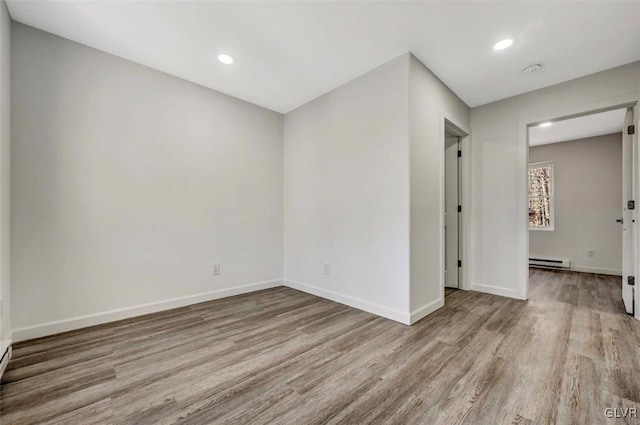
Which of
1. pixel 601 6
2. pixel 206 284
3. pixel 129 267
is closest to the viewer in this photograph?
pixel 601 6

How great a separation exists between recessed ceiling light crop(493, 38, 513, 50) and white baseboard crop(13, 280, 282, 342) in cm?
373

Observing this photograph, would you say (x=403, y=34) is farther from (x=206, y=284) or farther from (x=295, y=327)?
(x=206, y=284)

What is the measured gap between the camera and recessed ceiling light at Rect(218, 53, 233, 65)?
2.64 meters

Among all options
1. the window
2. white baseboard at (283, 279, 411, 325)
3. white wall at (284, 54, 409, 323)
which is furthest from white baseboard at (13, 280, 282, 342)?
the window

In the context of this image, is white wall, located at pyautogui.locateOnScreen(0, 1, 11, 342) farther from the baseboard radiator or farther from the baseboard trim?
the baseboard radiator

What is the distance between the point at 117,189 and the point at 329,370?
2.53m

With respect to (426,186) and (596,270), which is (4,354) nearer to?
(426,186)

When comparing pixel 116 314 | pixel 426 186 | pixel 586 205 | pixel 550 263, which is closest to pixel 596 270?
pixel 550 263

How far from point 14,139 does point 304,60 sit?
8.31 feet

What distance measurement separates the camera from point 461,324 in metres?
2.55

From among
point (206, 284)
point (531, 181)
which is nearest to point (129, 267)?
point (206, 284)

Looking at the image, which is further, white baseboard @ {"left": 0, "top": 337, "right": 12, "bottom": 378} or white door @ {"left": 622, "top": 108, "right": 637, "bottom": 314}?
white door @ {"left": 622, "top": 108, "right": 637, "bottom": 314}

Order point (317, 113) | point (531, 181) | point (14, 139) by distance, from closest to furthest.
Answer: point (14, 139) < point (317, 113) < point (531, 181)

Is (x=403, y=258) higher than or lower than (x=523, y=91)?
lower
